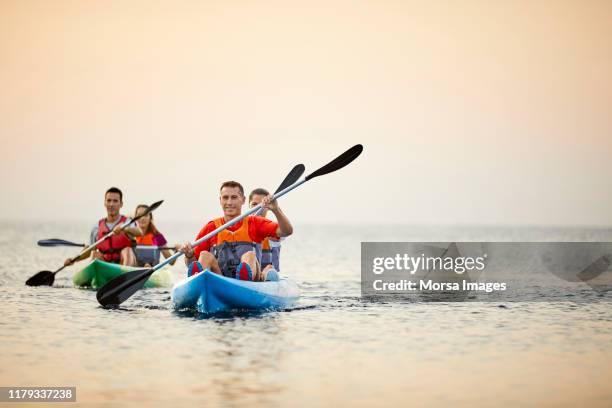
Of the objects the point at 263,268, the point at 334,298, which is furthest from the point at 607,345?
the point at 334,298

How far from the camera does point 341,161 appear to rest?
12.7 meters

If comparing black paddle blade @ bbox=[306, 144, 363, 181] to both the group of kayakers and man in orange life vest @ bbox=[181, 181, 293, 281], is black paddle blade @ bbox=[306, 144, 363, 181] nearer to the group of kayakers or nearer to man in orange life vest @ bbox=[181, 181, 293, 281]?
the group of kayakers

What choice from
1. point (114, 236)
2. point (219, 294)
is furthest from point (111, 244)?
point (219, 294)

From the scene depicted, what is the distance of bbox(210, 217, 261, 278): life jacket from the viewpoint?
11688 mm

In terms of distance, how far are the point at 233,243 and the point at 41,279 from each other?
6.79m

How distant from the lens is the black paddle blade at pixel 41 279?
56.1 ft

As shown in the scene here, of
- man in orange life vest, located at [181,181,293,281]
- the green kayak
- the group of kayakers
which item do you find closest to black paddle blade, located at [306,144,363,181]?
the group of kayakers

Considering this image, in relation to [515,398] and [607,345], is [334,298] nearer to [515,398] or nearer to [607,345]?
[607,345]

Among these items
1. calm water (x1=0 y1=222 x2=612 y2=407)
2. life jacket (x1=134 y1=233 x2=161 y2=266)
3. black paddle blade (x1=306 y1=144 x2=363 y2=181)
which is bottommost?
calm water (x1=0 y1=222 x2=612 y2=407)

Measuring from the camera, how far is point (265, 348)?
362 inches

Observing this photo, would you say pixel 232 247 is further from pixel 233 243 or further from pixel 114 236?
pixel 114 236

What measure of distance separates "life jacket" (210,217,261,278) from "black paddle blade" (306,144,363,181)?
1356 millimetres

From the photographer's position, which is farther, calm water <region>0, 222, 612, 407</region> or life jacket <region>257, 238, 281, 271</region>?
life jacket <region>257, 238, 281, 271</region>

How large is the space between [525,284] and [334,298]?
458 cm
